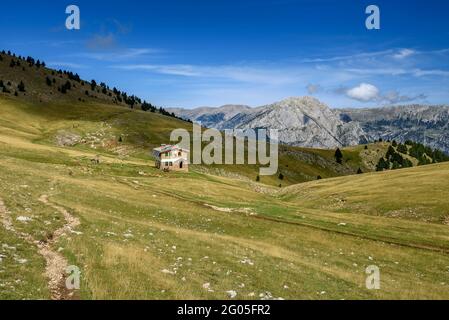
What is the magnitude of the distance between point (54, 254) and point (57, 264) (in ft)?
6.32

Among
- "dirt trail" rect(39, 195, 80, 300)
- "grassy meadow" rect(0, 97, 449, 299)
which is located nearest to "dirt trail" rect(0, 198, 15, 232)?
"grassy meadow" rect(0, 97, 449, 299)

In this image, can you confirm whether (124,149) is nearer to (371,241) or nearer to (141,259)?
(371,241)

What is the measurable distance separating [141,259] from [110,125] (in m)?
169

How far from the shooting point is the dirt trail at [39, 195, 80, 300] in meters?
18.1

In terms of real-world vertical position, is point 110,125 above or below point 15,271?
above

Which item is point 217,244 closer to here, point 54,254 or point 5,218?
point 54,254

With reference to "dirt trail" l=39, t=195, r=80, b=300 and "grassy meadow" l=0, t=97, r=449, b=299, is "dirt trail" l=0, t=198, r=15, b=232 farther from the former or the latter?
"dirt trail" l=39, t=195, r=80, b=300

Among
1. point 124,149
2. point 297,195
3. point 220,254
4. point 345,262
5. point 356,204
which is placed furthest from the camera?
point 124,149

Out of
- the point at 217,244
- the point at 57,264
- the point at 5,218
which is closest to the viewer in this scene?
the point at 57,264

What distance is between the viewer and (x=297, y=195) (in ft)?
307

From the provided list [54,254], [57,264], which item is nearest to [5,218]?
[54,254]

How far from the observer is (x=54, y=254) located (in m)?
23.6
